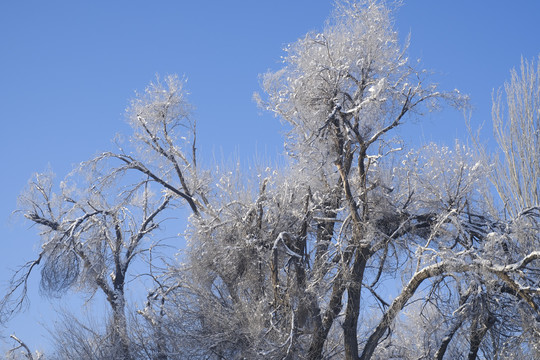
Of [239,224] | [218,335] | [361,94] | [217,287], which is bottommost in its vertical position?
[218,335]

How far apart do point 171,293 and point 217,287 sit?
1663mm

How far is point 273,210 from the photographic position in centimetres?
1616

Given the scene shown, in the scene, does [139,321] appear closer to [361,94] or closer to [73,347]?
[73,347]

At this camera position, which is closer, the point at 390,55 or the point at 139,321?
the point at 390,55

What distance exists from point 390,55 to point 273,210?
4.32 m

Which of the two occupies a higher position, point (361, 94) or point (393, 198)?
point (361, 94)

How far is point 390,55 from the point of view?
15.6 m

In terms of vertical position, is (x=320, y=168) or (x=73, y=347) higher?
(x=320, y=168)

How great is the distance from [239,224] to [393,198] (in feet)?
11.8

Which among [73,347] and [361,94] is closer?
[361,94]

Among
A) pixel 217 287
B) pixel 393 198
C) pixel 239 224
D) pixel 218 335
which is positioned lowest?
pixel 218 335

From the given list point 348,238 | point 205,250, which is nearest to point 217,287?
point 205,250

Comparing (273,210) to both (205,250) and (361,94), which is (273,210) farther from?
(361,94)

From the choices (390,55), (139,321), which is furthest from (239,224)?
(390,55)
